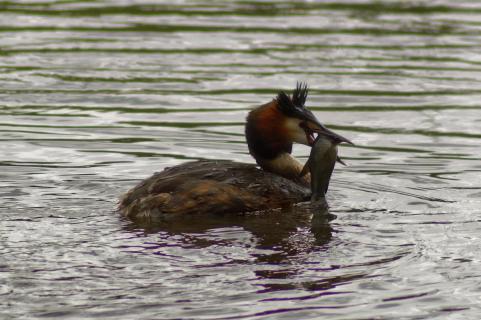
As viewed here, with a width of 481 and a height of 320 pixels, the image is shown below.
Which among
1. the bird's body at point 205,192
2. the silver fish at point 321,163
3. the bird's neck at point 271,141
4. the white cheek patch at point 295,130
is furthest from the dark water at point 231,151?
the white cheek patch at point 295,130

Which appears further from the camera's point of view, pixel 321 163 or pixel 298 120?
pixel 298 120

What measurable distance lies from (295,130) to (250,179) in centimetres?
70

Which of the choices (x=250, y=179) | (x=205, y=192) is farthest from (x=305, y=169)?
(x=205, y=192)

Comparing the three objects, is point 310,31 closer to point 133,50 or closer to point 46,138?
point 133,50

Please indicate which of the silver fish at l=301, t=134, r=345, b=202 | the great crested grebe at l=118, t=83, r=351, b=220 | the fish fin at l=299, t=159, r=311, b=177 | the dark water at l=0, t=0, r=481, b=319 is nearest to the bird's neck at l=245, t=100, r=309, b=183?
the great crested grebe at l=118, t=83, r=351, b=220

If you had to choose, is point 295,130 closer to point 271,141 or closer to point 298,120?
point 298,120

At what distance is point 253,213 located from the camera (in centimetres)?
887

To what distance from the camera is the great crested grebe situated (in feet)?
28.5

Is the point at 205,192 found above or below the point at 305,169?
below

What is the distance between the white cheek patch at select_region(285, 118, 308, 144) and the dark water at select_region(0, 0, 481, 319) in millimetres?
561

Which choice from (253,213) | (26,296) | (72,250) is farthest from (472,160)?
(26,296)

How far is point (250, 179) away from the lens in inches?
354

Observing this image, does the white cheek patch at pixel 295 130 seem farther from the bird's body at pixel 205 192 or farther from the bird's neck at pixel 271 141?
the bird's body at pixel 205 192

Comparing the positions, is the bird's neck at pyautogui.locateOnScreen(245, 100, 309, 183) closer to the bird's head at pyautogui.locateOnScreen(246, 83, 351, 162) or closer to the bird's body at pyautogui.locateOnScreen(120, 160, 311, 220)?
the bird's head at pyautogui.locateOnScreen(246, 83, 351, 162)
